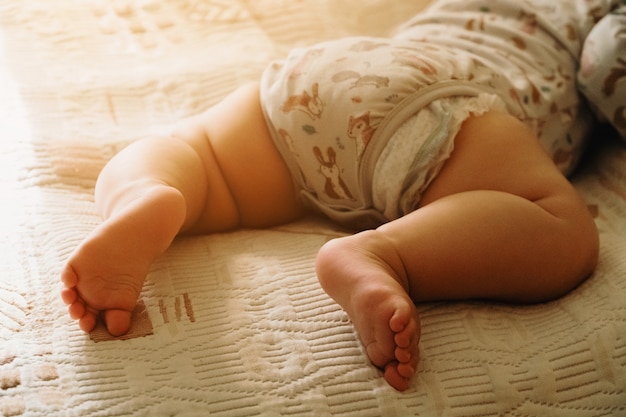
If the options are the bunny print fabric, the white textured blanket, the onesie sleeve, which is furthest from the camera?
the onesie sleeve

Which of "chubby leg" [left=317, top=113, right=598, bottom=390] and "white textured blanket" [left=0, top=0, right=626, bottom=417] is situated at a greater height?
"chubby leg" [left=317, top=113, right=598, bottom=390]

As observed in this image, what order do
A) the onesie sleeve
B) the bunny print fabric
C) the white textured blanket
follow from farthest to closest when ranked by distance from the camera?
the onesie sleeve < the bunny print fabric < the white textured blanket

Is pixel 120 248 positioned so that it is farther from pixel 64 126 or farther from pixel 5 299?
pixel 64 126

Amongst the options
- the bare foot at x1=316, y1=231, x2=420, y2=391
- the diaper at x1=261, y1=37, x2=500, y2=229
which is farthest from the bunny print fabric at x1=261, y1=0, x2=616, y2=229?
the bare foot at x1=316, y1=231, x2=420, y2=391

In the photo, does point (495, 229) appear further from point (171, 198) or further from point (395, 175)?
point (171, 198)

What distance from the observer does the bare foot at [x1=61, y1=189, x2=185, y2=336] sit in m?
0.70

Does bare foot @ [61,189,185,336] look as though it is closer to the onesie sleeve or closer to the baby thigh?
A: the baby thigh

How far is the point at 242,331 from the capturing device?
72cm

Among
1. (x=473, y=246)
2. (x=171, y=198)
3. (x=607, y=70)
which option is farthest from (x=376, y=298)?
(x=607, y=70)

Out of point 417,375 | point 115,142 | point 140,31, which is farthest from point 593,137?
point 140,31

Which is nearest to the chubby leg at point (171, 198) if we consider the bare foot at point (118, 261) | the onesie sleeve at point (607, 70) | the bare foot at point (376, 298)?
the bare foot at point (118, 261)

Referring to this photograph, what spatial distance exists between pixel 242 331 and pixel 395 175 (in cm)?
26

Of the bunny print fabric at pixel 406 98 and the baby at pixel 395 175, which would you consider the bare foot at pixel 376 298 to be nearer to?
the baby at pixel 395 175

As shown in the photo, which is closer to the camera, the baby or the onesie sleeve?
the baby
